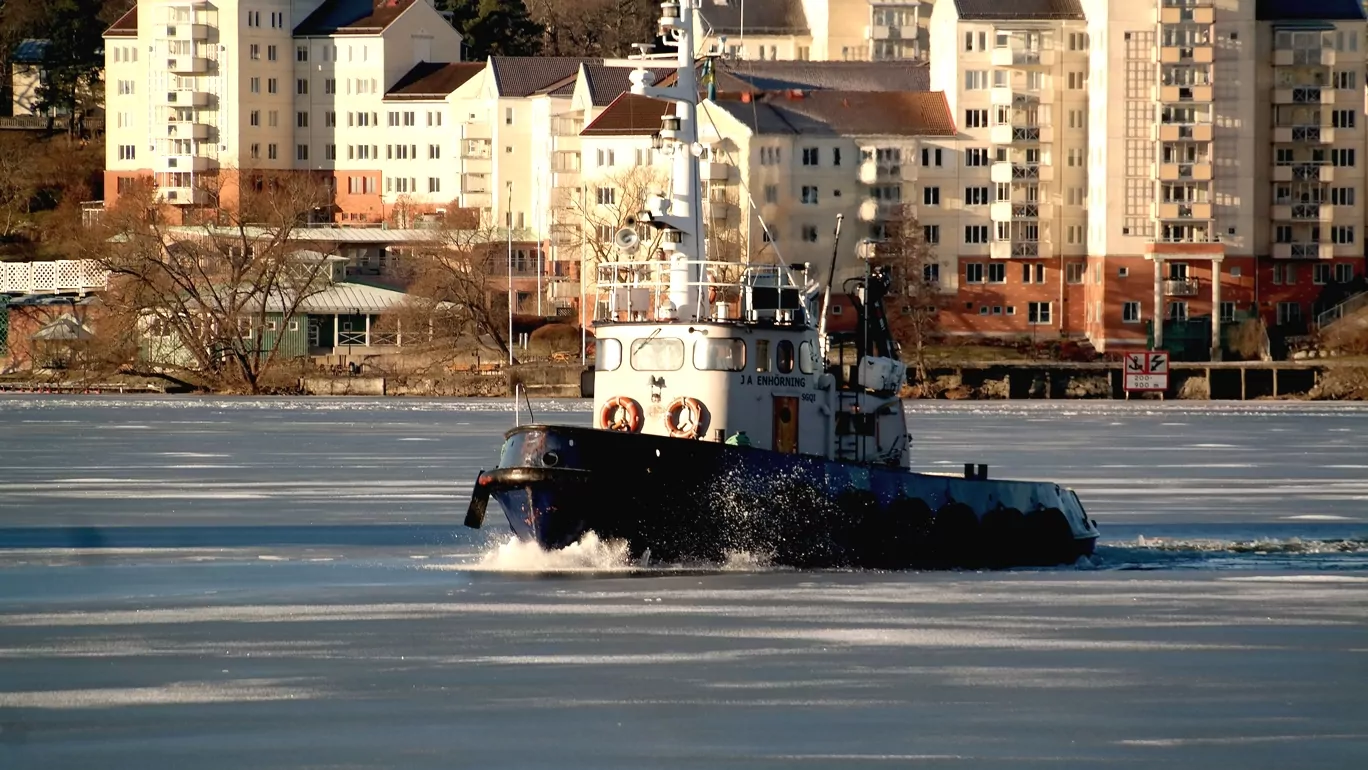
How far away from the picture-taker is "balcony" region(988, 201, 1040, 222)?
143250mm

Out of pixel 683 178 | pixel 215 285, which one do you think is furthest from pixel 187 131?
pixel 683 178

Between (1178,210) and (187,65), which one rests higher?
(187,65)

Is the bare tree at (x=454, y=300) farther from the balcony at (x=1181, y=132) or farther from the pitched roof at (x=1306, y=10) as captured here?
the pitched roof at (x=1306, y=10)

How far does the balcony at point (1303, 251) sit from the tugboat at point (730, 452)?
107727 millimetres

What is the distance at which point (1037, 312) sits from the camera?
142 metres

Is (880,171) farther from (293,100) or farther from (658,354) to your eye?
(658,354)

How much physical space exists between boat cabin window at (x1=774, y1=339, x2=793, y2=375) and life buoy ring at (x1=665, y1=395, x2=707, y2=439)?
1.32 meters

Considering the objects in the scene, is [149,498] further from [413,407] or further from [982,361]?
[982,361]

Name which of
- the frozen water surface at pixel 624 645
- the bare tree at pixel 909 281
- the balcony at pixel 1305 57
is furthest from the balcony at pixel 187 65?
the frozen water surface at pixel 624 645

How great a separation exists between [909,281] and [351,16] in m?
61.8

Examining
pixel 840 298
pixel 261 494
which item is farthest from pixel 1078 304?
pixel 261 494

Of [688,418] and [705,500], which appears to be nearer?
[705,500]

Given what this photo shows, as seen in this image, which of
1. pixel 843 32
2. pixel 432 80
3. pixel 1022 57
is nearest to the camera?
pixel 1022 57

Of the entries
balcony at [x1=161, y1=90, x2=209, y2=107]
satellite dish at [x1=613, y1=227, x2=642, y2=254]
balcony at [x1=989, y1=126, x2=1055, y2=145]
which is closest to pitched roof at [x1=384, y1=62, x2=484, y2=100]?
balcony at [x1=161, y1=90, x2=209, y2=107]
